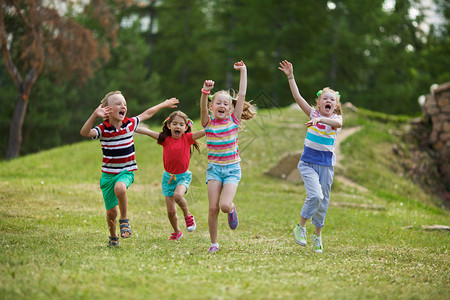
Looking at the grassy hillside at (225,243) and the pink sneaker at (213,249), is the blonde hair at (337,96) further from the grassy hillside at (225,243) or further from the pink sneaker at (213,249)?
the pink sneaker at (213,249)

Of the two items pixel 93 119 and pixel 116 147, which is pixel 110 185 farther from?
pixel 93 119

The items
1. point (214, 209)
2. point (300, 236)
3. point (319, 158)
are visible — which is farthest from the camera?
point (319, 158)

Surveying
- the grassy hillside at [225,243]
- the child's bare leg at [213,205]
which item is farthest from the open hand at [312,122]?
the grassy hillside at [225,243]

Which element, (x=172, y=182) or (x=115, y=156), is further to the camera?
(x=172, y=182)

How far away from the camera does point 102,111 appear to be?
6.07 metres

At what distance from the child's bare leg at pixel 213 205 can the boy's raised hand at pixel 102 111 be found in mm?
1488

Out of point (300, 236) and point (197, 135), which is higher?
point (197, 135)

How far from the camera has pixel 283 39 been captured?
37469 mm

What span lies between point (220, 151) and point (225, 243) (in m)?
1.59

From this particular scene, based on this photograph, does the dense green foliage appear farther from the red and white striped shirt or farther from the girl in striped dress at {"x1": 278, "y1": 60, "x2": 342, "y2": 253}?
the red and white striped shirt

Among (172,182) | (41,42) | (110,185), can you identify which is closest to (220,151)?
(172,182)

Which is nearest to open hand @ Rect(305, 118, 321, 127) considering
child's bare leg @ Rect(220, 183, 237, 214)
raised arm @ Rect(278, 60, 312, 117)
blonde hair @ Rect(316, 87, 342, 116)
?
raised arm @ Rect(278, 60, 312, 117)

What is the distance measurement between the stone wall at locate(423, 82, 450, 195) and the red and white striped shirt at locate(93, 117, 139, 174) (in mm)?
15679

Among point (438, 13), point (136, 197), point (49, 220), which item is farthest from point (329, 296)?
point (438, 13)
